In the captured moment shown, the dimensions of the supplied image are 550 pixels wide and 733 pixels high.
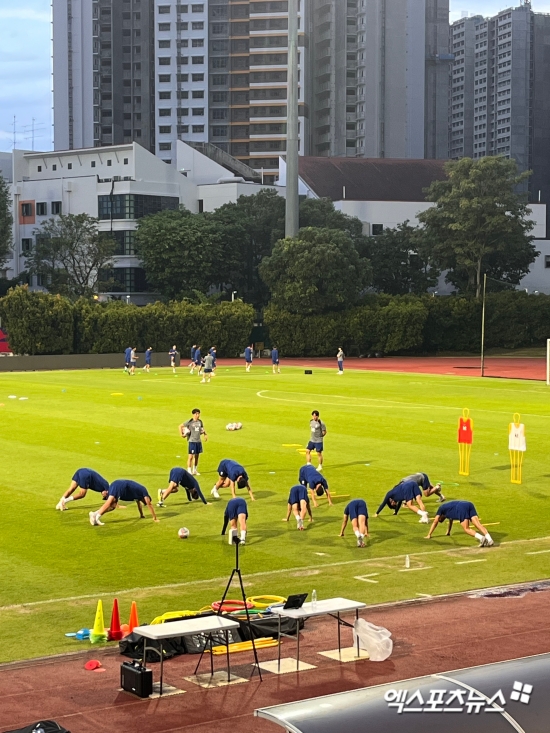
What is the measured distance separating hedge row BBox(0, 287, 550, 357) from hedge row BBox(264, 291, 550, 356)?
0.09 metres

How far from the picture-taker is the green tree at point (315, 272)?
104m

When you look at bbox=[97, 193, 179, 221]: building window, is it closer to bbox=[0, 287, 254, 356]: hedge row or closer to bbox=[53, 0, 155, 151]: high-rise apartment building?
bbox=[0, 287, 254, 356]: hedge row

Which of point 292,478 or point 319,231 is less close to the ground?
point 319,231

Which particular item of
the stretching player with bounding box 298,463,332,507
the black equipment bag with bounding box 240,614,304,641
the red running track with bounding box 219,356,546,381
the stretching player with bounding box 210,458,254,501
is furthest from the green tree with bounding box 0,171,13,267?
the black equipment bag with bounding box 240,614,304,641

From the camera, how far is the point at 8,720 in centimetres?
1280

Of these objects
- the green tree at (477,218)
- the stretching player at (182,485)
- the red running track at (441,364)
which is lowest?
the stretching player at (182,485)

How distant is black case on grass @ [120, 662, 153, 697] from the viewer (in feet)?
44.7

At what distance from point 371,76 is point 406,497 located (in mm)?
151495

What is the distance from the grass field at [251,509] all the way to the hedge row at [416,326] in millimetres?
48251

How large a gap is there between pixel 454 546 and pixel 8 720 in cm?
1234

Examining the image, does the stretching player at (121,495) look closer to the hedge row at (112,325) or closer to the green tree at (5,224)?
the hedge row at (112,325)

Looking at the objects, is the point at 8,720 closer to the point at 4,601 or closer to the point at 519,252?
the point at 4,601

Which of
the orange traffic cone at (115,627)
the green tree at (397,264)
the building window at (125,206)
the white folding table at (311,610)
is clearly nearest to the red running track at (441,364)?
the green tree at (397,264)

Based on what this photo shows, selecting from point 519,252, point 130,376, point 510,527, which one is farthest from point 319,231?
point 510,527
